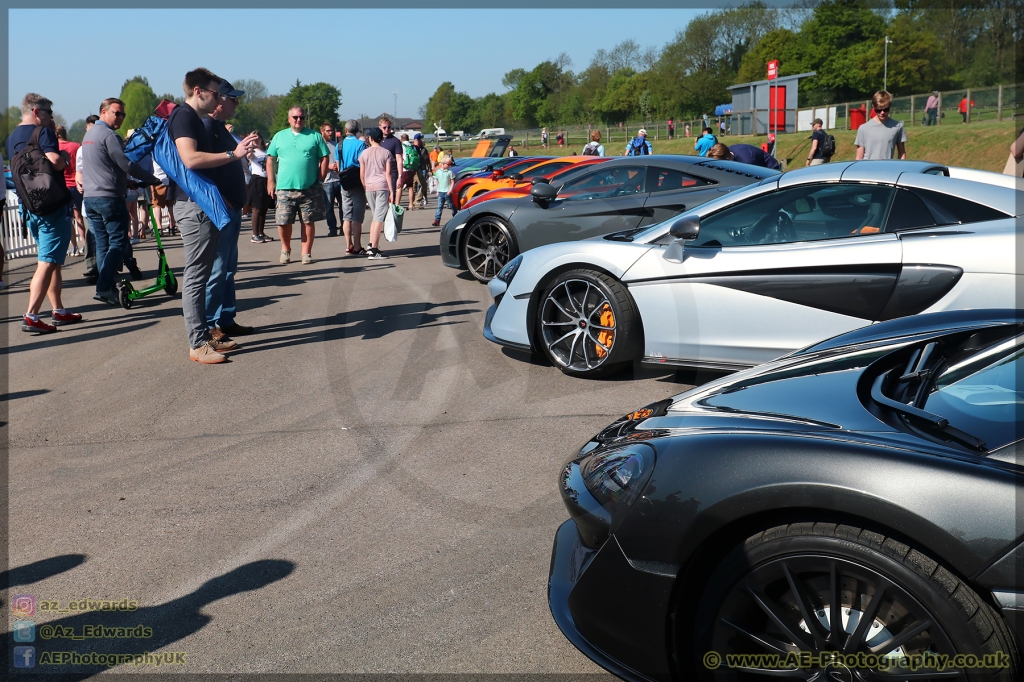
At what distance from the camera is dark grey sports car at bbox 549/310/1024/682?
191cm

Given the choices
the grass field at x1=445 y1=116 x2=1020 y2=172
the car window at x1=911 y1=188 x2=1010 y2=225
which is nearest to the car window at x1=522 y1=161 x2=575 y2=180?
the car window at x1=911 y1=188 x2=1010 y2=225

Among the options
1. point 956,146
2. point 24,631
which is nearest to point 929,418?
point 24,631

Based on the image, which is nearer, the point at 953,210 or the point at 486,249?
the point at 953,210

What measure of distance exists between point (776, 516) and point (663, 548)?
30cm

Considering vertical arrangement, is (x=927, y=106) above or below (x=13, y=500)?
above

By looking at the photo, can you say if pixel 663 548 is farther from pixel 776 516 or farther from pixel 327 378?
pixel 327 378

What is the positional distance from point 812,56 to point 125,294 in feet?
272

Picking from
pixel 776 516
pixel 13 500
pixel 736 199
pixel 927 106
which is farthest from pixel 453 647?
pixel 927 106

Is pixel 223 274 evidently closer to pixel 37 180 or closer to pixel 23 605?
pixel 37 180

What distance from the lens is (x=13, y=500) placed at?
4234 millimetres

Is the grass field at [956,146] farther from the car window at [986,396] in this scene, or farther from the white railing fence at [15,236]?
the car window at [986,396]

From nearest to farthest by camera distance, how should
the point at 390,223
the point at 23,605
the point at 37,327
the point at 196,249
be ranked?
the point at 23,605 → the point at 196,249 → the point at 37,327 → the point at 390,223

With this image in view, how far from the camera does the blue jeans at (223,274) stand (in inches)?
Result: 270

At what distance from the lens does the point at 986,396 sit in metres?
2.37
